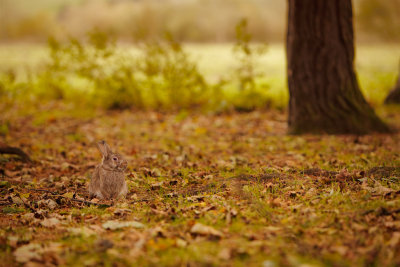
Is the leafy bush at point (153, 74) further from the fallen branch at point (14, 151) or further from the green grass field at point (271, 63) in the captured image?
the fallen branch at point (14, 151)

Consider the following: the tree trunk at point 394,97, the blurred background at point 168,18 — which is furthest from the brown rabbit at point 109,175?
the tree trunk at point 394,97

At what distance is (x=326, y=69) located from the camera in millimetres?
6352

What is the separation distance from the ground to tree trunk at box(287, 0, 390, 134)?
0.38 metres

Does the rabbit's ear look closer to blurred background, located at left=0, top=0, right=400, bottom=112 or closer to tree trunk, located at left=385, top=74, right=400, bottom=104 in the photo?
blurred background, located at left=0, top=0, right=400, bottom=112

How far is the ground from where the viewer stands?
2.63 meters

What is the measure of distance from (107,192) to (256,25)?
14.9 m

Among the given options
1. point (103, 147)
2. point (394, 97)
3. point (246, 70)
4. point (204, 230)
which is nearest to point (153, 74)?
point (246, 70)

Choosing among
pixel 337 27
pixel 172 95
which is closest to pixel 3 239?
pixel 337 27

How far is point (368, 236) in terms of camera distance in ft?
9.11

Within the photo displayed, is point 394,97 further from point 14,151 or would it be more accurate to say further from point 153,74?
point 14,151

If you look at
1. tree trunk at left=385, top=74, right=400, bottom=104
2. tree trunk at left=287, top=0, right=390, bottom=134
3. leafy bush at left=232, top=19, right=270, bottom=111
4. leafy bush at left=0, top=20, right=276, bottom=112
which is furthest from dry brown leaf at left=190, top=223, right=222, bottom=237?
tree trunk at left=385, top=74, right=400, bottom=104

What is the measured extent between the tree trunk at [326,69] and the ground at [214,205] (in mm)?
385

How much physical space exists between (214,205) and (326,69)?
3.94 meters

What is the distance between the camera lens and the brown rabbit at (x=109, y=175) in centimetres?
382
